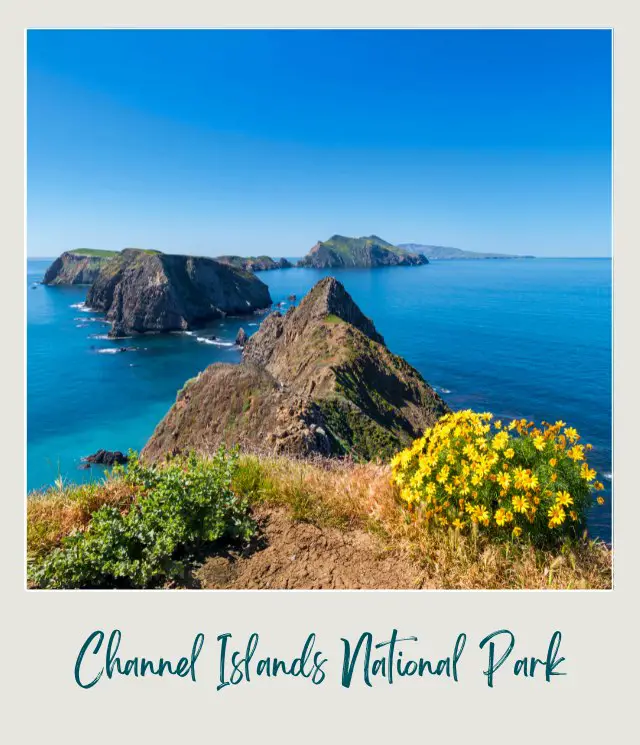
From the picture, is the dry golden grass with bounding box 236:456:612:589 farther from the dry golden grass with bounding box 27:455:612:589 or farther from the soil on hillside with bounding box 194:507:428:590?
the soil on hillside with bounding box 194:507:428:590

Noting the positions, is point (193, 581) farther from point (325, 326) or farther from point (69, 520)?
point (325, 326)

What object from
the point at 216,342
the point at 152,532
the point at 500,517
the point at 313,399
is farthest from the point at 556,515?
the point at 216,342

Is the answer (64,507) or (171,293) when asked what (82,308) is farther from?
(64,507)

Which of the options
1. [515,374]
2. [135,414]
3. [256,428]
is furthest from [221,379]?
[515,374]

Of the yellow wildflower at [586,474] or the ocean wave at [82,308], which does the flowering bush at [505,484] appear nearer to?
the yellow wildflower at [586,474]

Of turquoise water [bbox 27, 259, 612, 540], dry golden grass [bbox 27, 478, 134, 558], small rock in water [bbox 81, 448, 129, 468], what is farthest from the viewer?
turquoise water [bbox 27, 259, 612, 540]

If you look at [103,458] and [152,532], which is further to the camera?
[103,458]

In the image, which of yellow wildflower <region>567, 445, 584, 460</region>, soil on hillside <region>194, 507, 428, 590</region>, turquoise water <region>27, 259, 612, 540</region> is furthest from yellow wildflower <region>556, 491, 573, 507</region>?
turquoise water <region>27, 259, 612, 540</region>
